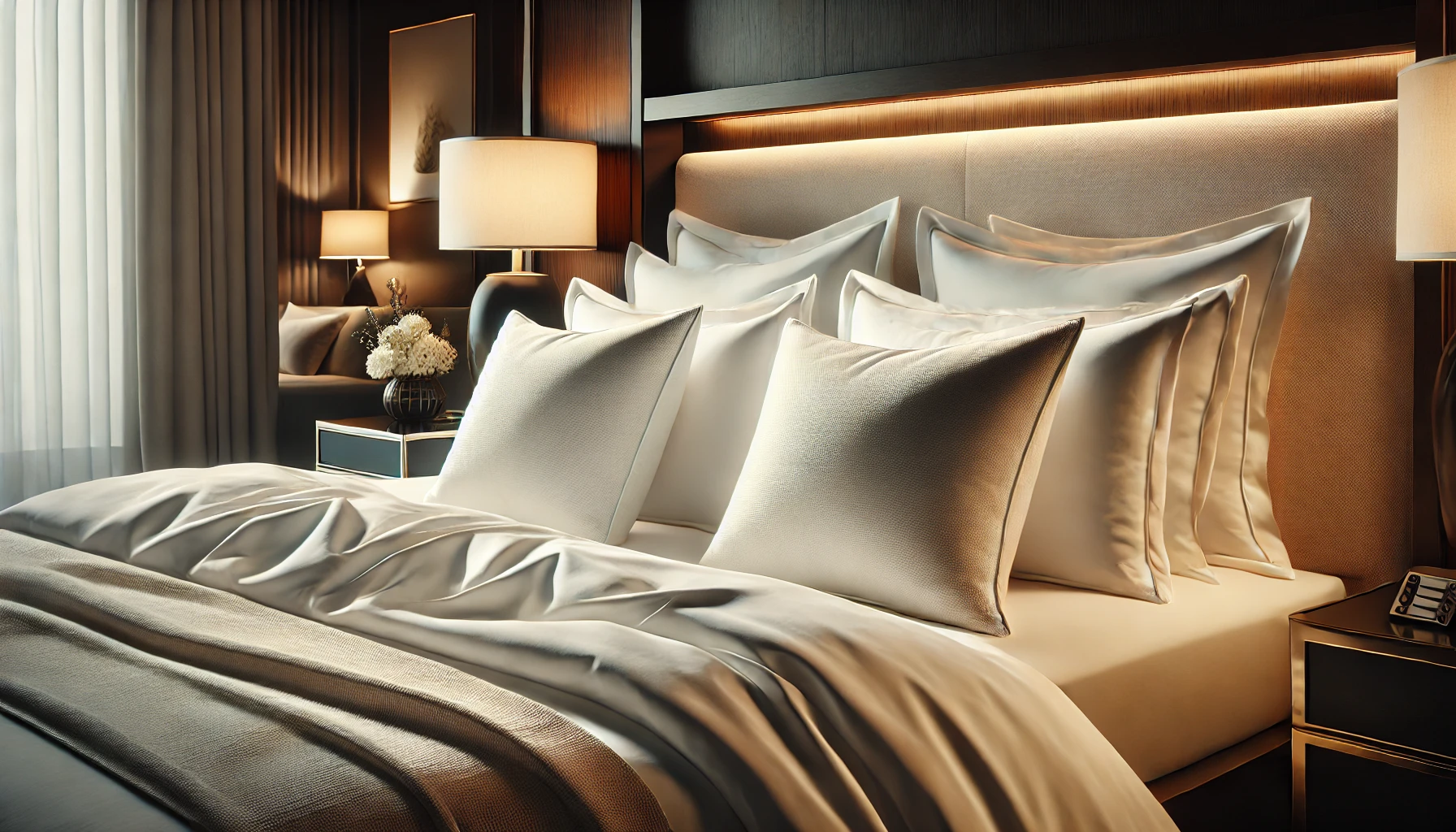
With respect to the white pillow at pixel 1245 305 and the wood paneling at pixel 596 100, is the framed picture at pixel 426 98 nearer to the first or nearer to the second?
the wood paneling at pixel 596 100

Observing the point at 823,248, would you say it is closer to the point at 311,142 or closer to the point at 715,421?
the point at 715,421

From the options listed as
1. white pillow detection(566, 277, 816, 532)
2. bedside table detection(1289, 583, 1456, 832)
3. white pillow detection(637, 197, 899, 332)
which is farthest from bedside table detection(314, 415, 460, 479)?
bedside table detection(1289, 583, 1456, 832)

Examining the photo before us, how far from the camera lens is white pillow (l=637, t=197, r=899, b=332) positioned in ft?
8.93

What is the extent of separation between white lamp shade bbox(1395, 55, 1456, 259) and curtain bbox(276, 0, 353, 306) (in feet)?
17.1

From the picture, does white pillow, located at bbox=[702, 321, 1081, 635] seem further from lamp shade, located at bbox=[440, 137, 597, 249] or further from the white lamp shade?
lamp shade, located at bbox=[440, 137, 597, 249]

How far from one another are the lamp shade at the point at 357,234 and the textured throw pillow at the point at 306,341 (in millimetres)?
411

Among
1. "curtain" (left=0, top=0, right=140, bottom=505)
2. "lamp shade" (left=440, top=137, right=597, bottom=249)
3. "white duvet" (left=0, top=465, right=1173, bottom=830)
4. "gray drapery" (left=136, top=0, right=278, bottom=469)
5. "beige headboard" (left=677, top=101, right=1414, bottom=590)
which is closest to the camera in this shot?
"white duvet" (left=0, top=465, right=1173, bottom=830)

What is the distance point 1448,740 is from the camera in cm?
156

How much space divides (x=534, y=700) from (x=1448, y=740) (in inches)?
48.0

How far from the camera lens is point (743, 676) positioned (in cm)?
126

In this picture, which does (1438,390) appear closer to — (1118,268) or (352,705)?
(1118,268)

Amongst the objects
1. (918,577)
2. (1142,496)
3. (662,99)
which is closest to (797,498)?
(918,577)

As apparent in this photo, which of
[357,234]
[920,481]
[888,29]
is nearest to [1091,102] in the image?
[888,29]

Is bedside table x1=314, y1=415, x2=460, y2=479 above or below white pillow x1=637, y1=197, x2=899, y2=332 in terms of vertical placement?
below
